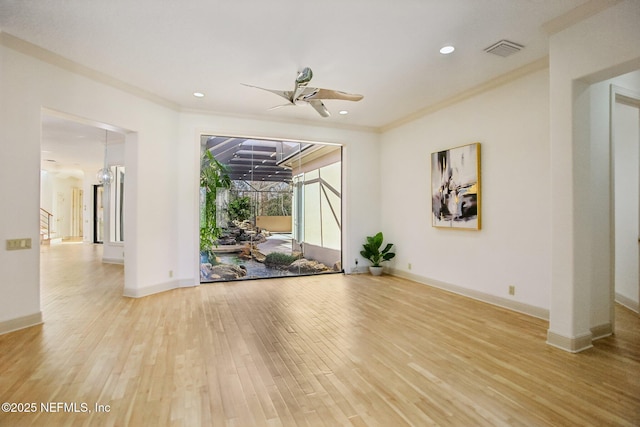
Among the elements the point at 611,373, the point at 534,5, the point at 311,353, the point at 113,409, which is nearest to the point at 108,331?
the point at 113,409

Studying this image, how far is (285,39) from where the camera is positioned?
3426 millimetres

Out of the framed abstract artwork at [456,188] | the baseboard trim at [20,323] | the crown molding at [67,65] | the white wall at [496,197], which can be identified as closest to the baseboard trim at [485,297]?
the white wall at [496,197]

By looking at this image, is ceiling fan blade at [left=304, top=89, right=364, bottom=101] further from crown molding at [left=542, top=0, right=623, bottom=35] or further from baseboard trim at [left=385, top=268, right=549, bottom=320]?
baseboard trim at [left=385, top=268, right=549, bottom=320]

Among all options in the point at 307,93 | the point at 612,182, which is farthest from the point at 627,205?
the point at 307,93

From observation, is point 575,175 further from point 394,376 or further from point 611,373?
point 394,376

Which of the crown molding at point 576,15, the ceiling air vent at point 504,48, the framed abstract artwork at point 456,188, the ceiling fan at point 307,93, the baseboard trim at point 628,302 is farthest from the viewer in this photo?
the framed abstract artwork at point 456,188

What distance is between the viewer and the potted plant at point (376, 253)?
6.61 metres

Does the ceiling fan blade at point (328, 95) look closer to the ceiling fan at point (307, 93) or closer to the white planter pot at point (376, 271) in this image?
the ceiling fan at point (307, 93)

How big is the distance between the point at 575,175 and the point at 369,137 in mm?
4557

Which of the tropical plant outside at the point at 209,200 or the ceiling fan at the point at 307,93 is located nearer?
the ceiling fan at the point at 307,93

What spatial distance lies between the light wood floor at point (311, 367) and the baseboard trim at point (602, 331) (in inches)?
3.6

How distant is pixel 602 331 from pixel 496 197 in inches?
77.1

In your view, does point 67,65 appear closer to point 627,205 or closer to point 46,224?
point 627,205

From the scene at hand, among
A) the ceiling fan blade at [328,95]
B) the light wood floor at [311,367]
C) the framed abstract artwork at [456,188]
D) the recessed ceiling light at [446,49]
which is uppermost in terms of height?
the recessed ceiling light at [446,49]
